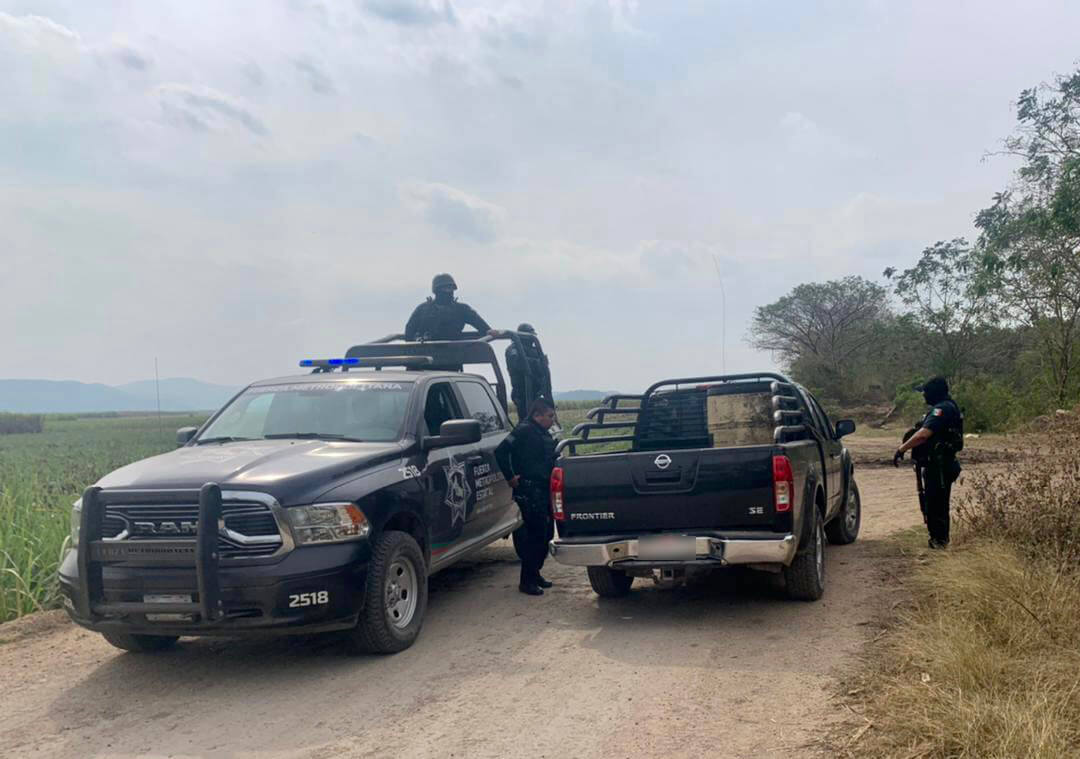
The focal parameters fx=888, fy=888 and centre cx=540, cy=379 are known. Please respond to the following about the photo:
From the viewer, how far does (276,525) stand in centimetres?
530

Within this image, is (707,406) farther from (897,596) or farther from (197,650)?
(197,650)

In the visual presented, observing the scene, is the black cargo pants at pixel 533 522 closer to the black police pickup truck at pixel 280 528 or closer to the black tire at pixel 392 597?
the black police pickup truck at pixel 280 528

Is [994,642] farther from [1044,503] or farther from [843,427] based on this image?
[843,427]

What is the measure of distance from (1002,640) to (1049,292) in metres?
19.8

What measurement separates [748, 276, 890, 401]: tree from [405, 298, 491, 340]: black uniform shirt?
34581 mm

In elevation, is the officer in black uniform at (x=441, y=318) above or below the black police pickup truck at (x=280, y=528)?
above

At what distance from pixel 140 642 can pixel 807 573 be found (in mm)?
4781

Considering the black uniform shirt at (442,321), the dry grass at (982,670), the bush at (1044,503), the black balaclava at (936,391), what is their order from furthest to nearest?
the black uniform shirt at (442,321), the black balaclava at (936,391), the bush at (1044,503), the dry grass at (982,670)

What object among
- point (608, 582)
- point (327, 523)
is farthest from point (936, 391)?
point (327, 523)

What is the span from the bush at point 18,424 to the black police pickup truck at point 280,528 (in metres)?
44.5

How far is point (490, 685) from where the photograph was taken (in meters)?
5.27

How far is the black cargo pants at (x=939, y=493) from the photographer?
789 centimetres

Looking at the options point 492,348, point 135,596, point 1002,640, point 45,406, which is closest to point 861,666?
point 1002,640

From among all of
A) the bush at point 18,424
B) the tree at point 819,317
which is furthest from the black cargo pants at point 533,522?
the bush at point 18,424
